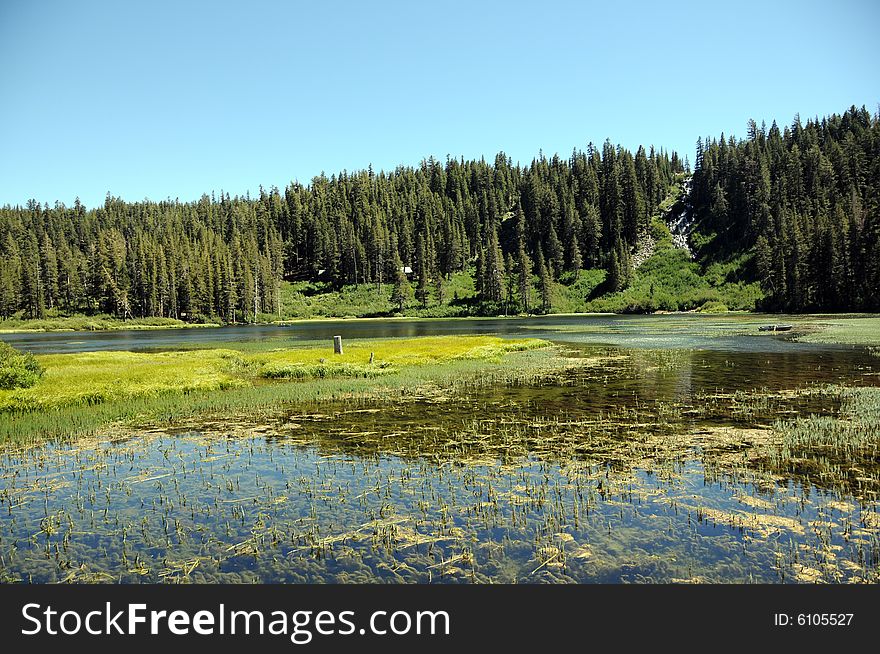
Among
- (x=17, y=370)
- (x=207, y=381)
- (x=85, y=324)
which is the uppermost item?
(x=85, y=324)

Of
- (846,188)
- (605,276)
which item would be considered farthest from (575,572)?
(846,188)

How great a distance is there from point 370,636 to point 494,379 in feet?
93.7

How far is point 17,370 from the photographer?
33.0 metres

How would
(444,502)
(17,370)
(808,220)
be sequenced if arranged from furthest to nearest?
1. (808,220)
2. (17,370)
3. (444,502)

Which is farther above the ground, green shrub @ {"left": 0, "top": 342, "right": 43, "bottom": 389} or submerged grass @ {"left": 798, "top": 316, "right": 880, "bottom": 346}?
green shrub @ {"left": 0, "top": 342, "right": 43, "bottom": 389}

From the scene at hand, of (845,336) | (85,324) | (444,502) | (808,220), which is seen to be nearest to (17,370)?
(444,502)

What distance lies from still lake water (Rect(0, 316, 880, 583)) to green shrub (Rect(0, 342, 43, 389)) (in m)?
14.1

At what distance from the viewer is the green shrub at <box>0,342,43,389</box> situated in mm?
32375

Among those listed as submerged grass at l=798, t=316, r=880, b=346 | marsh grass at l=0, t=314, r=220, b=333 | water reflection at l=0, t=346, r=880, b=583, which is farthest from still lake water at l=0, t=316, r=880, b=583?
marsh grass at l=0, t=314, r=220, b=333

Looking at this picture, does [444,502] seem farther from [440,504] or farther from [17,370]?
[17,370]

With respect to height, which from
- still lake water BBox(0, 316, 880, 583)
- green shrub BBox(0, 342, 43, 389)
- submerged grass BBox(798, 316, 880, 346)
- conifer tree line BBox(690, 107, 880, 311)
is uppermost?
conifer tree line BBox(690, 107, 880, 311)

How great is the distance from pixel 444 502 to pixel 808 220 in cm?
16062

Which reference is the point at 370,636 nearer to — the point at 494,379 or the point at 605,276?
the point at 494,379

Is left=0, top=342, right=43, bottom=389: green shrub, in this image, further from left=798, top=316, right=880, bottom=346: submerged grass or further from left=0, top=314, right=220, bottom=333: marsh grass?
left=0, top=314, right=220, bottom=333: marsh grass
